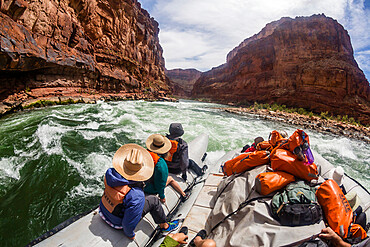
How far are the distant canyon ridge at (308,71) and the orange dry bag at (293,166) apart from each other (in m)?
24.0

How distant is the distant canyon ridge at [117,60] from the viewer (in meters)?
9.39

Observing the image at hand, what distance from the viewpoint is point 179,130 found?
115 inches

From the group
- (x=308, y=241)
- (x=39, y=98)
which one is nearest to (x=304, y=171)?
(x=308, y=241)

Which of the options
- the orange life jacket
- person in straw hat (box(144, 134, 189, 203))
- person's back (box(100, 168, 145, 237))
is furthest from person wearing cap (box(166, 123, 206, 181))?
the orange life jacket

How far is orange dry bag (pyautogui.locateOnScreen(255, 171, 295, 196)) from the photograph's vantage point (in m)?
1.66

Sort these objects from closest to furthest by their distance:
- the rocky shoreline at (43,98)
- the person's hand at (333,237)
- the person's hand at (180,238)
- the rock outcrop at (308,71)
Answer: the person's hand at (333,237), the person's hand at (180,238), the rocky shoreline at (43,98), the rock outcrop at (308,71)

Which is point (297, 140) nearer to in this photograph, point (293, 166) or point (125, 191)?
point (293, 166)

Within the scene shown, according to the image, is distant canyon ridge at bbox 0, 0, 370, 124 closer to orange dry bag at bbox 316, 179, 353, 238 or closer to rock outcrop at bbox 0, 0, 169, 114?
rock outcrop at bbox 0, 0, 169, 114

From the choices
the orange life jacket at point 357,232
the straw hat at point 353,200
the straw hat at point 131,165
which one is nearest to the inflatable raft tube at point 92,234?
the straw hat at point 131,165

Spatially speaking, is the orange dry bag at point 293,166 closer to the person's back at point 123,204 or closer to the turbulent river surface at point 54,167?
the person's back at point 123,204

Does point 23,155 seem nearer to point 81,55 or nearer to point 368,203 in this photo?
point 368,203

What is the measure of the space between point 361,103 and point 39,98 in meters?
33.2

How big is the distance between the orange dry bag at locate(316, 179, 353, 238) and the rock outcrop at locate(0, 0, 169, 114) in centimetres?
1202

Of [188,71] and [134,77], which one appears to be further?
[188,71]
